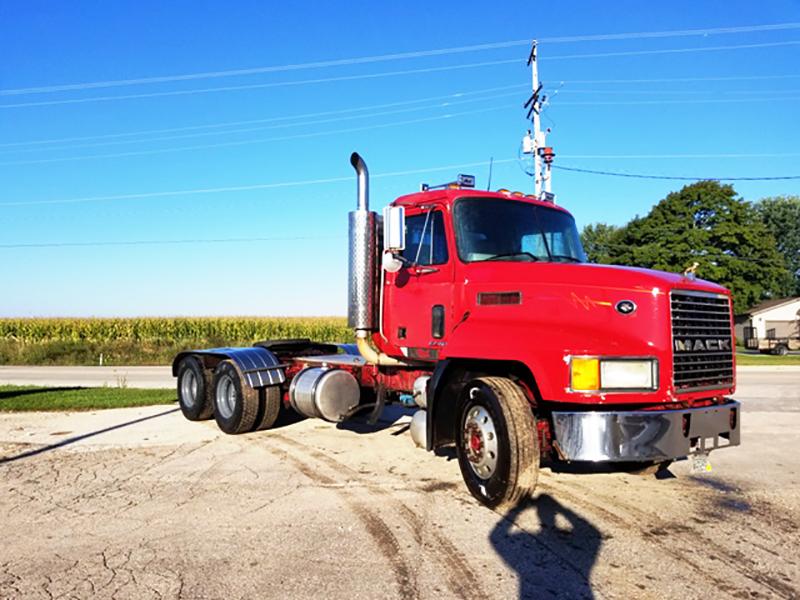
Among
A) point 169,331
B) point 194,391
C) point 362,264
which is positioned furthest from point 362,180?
point 169,331

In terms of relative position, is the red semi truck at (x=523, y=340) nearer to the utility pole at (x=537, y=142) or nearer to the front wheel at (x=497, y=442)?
the front wheel at (x=497, y=442)

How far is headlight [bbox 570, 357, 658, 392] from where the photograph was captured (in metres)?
4.78

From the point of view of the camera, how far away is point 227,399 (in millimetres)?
9219

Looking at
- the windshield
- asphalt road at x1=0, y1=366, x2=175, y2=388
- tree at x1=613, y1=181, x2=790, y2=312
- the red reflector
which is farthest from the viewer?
tree at x1=613, y1=181, x2=790, y2=312

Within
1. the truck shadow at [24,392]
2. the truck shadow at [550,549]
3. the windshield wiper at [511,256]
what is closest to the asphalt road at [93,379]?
the truck shadow at [24,392]

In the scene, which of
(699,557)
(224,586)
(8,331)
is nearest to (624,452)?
(699,557)

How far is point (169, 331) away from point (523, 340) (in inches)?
1229

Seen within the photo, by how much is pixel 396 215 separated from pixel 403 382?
2299 millimetres

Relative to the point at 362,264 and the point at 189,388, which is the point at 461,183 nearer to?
the point at 362,264

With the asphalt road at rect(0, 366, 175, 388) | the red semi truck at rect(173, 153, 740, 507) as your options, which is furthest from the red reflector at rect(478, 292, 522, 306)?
the asphalt road at rect(0, 366, 175, 388)

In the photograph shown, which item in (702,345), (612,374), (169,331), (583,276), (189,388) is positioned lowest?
A: (189,388)

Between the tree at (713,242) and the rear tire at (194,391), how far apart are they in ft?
132

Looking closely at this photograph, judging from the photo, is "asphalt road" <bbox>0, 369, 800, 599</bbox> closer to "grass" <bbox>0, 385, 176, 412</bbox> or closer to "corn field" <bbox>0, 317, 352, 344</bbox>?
"grass" <bbox>0, 385, 176, 412</bbox>

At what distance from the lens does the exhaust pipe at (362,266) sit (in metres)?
7.11
